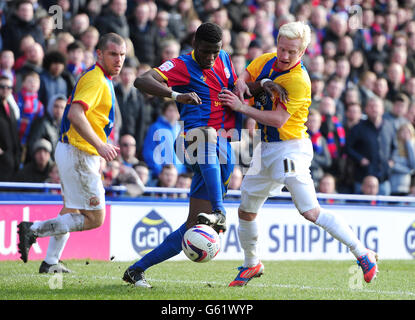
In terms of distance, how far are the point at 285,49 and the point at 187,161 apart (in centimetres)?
142

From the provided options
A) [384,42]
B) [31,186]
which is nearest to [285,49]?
[31,186]

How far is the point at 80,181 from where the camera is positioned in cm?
805

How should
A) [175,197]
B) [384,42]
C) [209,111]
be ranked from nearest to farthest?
[209,111] → [175,197] → [384,42]

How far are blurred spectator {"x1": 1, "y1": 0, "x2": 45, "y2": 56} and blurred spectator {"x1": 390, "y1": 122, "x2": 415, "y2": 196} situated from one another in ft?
22.4

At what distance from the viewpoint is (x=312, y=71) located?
616 inches

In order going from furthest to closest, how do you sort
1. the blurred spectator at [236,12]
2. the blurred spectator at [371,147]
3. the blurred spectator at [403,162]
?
the blurred spectator at [236,12] → the blurred spectator at [403,162] → the blurred spectator at [371,147]

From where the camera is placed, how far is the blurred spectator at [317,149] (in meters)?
13.7

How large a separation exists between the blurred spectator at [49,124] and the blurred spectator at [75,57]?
0.90 metres

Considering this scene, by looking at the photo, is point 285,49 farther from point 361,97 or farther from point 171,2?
point 361,97

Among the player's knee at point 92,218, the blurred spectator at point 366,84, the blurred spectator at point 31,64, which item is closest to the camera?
the player's knee at point 92,218

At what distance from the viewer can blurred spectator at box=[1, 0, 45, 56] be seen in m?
12.6

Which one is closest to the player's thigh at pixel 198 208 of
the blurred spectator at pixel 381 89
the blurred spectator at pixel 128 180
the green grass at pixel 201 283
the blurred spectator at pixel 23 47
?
the green grass at pixel 201 283

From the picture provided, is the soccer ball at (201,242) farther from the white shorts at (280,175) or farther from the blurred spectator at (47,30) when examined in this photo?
the blurred spectator at (47,30)

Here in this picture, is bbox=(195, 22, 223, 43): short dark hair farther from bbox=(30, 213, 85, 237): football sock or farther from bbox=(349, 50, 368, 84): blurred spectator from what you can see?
bbox=(349, 50, 368, 84): blurred spectator
